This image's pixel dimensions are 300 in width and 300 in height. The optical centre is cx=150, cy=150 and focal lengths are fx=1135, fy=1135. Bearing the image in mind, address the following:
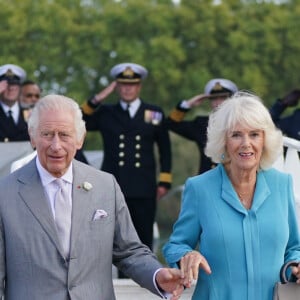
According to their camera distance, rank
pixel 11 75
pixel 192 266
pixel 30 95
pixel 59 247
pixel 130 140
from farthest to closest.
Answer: pixel 30 95 → pixel 11 75 → pixel 130 140 → pixel 59 247 → pixel 192 266

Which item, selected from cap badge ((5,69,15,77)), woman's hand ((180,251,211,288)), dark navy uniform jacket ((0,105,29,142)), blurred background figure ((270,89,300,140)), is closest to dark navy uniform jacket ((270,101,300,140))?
blurred background figure ((270,89,300,140))

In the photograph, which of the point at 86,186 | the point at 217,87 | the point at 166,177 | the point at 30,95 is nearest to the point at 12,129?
the point at 30,95

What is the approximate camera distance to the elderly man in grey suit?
5.34 m

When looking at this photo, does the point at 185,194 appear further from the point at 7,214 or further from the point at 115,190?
the point at 7,214

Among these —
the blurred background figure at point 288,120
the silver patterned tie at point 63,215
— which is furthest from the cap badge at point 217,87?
the silver patterned tie at point 63,215

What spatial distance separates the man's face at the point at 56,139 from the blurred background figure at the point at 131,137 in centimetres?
533

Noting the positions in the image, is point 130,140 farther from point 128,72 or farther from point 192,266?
point 192,266

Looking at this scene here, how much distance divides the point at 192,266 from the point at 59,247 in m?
0.64

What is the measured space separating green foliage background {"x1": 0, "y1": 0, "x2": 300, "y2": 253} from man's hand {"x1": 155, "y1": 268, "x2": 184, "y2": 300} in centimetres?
2171

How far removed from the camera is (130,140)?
1082cm

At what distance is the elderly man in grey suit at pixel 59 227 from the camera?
5.34 meters

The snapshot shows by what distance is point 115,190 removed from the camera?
5.61 m

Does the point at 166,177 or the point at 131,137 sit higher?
the point at 131,137

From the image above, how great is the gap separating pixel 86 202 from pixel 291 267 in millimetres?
1034
